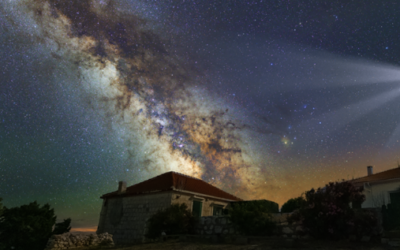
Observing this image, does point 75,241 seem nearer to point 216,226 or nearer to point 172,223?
point 172,223

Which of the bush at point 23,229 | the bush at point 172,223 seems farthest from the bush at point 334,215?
the bush at point 23,229

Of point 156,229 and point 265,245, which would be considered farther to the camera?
point 156,229

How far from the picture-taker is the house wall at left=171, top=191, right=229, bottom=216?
1973 centimetres

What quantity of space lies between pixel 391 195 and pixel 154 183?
17511 millimetres

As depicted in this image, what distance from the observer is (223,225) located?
46.5 ft

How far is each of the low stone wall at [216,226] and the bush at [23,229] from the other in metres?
13.5

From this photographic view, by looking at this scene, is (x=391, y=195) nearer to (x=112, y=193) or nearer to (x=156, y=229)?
(x=156, y=229)

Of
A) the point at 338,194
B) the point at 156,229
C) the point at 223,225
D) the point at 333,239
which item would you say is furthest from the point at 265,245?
the point at 156,229

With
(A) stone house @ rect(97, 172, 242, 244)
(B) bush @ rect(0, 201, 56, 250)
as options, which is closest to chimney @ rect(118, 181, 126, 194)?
(A) stone house @ rect(97, 172, 242, 244)

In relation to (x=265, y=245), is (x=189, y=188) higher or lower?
higher

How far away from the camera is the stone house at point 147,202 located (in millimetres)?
20077

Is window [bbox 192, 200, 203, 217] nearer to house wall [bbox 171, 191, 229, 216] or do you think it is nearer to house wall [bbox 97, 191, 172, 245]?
house wall [bbox 171, 191, 229, 216]

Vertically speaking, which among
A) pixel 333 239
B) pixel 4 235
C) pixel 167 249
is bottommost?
pixel 4 235

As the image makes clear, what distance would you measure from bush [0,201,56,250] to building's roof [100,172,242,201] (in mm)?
5366
